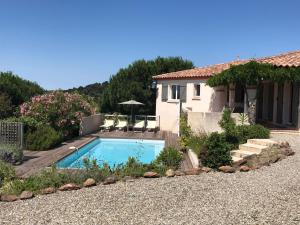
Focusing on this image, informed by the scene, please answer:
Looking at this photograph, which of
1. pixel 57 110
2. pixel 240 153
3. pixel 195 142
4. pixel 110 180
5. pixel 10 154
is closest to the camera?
pixel 110 180

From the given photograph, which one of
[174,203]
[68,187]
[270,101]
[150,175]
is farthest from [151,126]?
[174,203]

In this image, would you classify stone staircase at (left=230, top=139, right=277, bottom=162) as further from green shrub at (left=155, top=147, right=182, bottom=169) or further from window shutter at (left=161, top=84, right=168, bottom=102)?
window shutter at (left=161, top=84, right=168, bottom=102)

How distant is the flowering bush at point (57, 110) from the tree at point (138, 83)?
1125 centimetres

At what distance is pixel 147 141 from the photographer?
24594 mm

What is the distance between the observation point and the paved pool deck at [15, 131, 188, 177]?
14.1m

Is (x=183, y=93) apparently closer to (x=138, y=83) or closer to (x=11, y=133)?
(x=138, y=83)

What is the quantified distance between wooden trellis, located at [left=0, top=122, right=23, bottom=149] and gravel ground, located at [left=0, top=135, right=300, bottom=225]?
29.1 ft

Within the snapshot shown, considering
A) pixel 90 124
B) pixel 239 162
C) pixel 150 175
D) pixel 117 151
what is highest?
pixel 90 124

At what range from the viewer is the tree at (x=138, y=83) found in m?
35.7

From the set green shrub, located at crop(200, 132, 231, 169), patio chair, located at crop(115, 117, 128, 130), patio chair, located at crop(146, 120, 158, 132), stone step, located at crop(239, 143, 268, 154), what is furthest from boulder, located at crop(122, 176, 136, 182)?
patio chair, located at crop(115, 117, 128, 130)

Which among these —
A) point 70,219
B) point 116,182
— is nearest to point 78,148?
point 116,182

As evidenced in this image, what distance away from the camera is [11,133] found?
1725 cm

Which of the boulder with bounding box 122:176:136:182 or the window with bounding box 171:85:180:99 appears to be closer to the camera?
the boulder with bounding box 122:176:136:182

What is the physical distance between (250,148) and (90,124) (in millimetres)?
A: 15628
